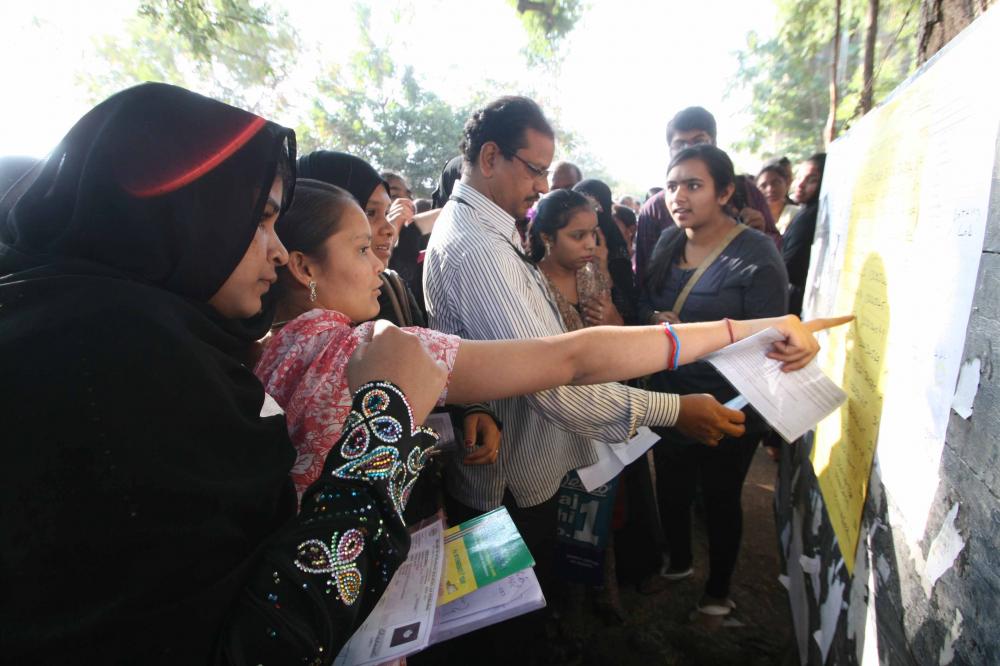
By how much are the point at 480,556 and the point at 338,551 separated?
46 cm

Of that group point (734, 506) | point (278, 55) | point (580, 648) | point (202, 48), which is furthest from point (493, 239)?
point (278, 55)

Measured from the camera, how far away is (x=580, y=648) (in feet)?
7.72

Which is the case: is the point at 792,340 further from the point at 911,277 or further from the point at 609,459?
the point at 609,459

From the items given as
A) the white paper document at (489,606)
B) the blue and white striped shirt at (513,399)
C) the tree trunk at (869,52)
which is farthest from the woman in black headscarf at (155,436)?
the tree trunk at (869,52)

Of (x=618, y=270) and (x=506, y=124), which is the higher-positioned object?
(x=506, y=124)

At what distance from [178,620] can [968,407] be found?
1201 millimetres

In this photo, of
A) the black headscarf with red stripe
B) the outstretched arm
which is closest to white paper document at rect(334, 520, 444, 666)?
the black headscarf with red stripe

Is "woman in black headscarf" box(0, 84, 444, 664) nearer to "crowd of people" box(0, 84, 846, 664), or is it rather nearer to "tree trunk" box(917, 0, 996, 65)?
"crowd of people" box(0, 84, 846, 664)

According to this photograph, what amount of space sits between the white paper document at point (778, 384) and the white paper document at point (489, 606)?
793mm

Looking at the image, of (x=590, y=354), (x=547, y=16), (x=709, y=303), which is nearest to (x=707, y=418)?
(x=590, y=354)

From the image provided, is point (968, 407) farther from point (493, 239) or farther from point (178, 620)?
point (493, 239)

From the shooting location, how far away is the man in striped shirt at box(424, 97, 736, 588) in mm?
1592

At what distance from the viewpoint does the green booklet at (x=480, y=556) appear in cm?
102

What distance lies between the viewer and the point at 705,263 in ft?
7.74
